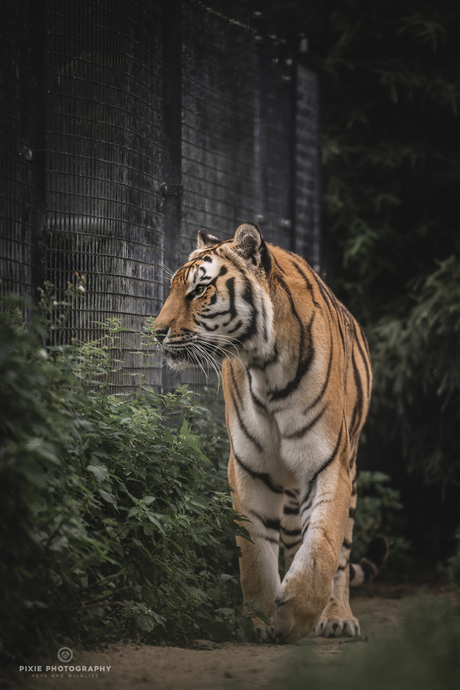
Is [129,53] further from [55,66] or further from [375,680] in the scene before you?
[375,680]

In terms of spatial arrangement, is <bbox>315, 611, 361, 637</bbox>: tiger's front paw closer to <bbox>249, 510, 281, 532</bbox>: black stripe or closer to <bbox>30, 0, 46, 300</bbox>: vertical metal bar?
<bbox>249, 510, 281, 532</bbox>: black stripe

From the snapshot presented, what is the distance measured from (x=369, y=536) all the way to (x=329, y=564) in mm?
3023

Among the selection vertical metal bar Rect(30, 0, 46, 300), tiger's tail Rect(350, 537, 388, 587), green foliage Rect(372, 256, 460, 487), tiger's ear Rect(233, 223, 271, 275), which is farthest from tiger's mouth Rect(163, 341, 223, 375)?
green foliage Rect(372, 256, 460, 487)

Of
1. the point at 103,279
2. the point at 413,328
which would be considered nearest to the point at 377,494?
the point at 413,328

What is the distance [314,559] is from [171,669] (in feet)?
3.35

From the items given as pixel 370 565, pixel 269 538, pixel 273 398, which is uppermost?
pixel 273 398

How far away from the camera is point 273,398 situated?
358 cm

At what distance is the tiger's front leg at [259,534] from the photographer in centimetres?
364

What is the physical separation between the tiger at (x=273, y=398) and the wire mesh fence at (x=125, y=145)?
55 cm

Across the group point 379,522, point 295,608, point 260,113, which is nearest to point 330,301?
point 295,608

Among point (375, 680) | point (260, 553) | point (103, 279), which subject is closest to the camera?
point (375, 680)

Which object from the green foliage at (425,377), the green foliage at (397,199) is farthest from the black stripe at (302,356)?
the green foliage at (397,199)

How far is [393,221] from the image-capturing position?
6.98 m

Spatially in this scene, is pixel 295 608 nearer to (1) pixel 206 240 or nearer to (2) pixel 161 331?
(2) pixel 161 331
